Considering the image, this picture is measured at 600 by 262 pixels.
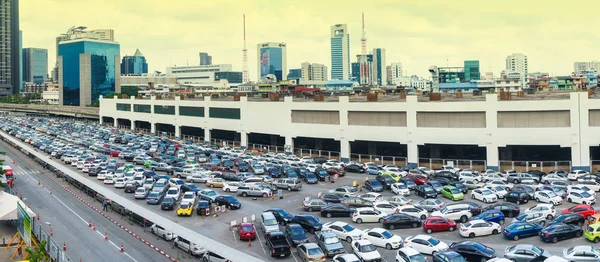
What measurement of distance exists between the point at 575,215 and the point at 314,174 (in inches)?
1005

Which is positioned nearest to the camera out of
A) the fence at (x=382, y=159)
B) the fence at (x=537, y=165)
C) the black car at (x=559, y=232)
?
the black car at (x=559, y=232)

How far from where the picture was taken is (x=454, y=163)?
2279 inches

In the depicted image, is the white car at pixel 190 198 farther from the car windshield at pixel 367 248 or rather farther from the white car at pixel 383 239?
the car windshield at pixel 367 248

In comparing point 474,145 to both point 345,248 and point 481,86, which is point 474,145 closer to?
point 345,248

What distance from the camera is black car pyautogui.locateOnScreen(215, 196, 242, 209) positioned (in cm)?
4053

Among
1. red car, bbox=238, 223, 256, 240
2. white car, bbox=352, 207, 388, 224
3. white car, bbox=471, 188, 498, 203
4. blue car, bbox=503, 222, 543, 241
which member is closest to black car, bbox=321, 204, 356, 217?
white car, bbox=352, 207, 388, 224

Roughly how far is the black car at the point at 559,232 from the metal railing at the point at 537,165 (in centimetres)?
2480

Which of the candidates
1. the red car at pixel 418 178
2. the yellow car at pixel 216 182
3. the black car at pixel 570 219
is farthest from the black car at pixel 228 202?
the black car at pixel 570 219

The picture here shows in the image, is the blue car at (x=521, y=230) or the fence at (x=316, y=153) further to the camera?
the fence at (x=316, y=153)

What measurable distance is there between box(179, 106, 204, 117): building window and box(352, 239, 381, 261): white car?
Answer: 210 feet

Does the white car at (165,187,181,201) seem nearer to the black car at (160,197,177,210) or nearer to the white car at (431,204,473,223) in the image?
the black car at (160,197,177,210)

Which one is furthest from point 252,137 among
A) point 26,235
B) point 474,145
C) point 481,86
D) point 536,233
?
point 481,86

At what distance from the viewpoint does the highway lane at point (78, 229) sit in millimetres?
31094

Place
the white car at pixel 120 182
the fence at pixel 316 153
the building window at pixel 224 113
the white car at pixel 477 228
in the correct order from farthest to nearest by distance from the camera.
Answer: the building window at pixel 224 113 < the fence at pixel 316 153 < the white car at pixel 120 182 < the white car at pixel 477 228
